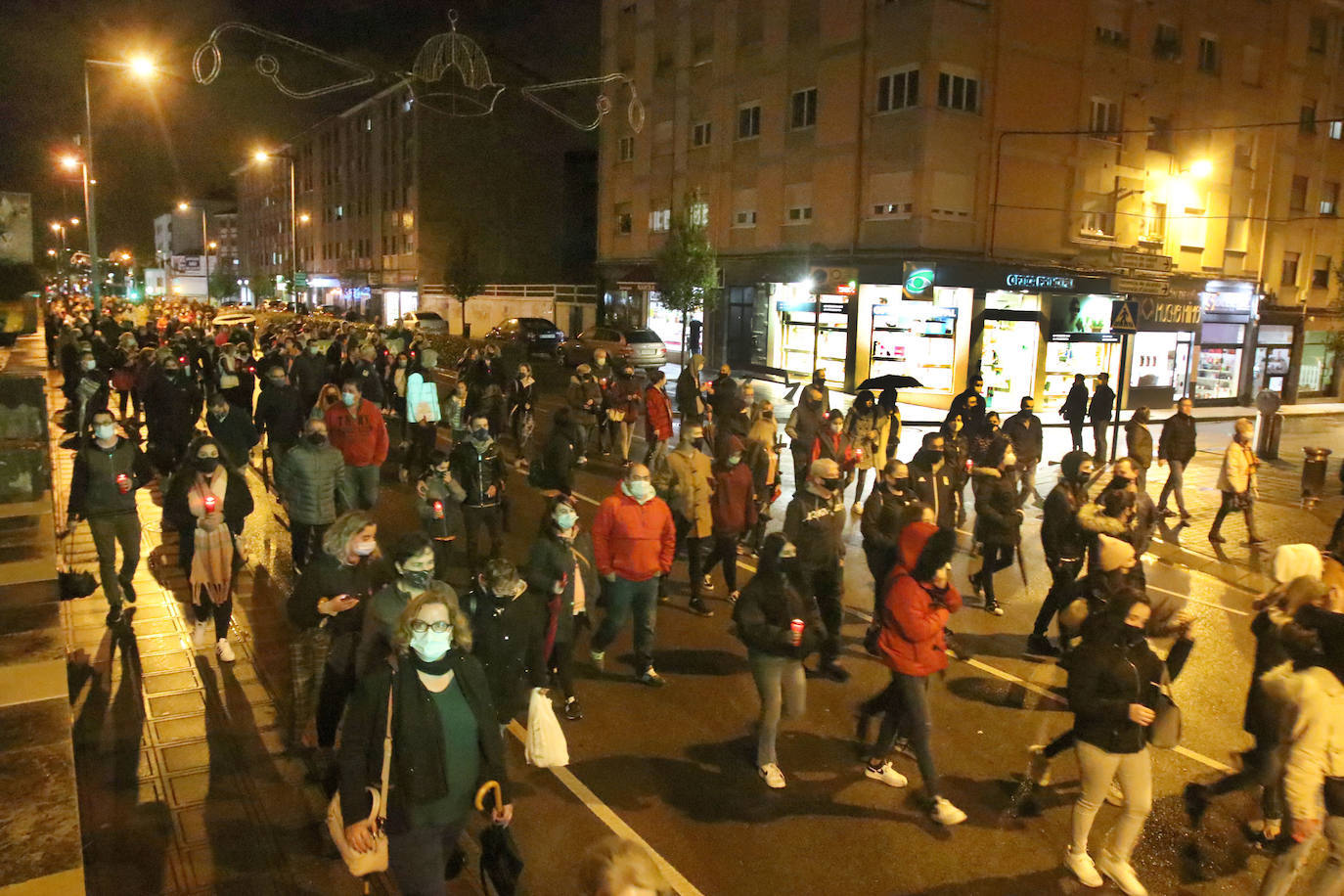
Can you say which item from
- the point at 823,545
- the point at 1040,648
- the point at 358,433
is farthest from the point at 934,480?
the point at 358,433

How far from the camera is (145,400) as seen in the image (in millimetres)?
12008

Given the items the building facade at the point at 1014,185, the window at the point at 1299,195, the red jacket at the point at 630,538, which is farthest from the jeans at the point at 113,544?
the window at the point at 1299,195

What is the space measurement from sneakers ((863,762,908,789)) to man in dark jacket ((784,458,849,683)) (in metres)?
1.41

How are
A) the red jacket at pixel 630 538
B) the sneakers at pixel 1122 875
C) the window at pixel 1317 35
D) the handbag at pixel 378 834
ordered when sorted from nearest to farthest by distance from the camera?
the handbag at pixel 378 834 → the sneakers at pixel 1122 875 → the red jacket at pixel 630 538 → the window at pixel 1317 35

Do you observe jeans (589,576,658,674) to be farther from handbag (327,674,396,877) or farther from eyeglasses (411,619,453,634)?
handbag (327,674,396,877)

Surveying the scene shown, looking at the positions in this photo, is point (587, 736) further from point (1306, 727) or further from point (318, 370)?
point (318, 370)

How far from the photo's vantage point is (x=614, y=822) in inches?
215

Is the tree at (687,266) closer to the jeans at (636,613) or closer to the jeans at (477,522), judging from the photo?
the jeans at (477,522)

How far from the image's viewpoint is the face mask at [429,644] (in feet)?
12.4

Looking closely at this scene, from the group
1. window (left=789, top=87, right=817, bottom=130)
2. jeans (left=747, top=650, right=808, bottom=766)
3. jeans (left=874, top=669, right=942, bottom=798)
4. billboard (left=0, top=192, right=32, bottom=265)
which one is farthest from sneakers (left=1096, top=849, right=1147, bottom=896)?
window (left=789, top=87, right=817, bottom=130)

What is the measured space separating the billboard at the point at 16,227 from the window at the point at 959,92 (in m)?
21.0

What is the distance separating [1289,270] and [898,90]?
1697 centimetres

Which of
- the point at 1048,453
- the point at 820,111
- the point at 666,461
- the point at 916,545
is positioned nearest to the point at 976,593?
the point at 666,461

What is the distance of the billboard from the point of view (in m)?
14.3
